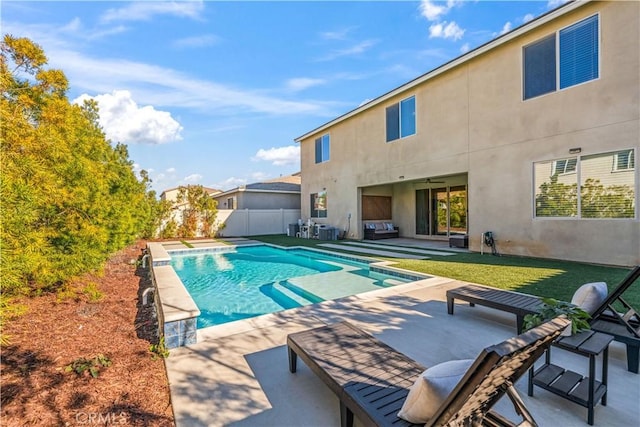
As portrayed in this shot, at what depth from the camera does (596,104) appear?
8.28 m

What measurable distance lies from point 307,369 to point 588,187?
962 cm

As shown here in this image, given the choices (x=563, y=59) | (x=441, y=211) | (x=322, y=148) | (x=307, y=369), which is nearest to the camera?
(x=307, y=369)

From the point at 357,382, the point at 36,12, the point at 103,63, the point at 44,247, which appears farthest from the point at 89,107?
the point at 357,382

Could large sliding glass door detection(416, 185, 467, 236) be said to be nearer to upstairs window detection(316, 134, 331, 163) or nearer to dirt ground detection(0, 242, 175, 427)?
upstairs window detection(316, 134, 331, 163)

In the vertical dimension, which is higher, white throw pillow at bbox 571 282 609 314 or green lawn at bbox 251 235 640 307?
white throw pillow at bbox 571 282 609 314

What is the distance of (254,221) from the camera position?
21.5 meters

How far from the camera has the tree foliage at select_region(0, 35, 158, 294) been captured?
137 inches

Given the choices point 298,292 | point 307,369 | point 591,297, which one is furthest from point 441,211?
point 307,369

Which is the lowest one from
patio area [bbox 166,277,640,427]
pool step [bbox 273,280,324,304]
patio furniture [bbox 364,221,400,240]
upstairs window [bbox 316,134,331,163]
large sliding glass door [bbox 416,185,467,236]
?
pool step [bbox 273,280,324,304]

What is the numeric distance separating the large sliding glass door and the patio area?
1081 cm

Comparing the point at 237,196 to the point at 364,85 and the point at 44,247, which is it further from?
the point at 44,247

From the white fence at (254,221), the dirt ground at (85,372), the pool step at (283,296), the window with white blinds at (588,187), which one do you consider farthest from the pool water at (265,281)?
the white fence at (254,221)

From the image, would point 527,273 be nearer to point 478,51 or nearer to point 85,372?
point 478,51

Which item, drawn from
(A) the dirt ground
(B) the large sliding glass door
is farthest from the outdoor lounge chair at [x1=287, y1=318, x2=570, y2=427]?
(B) the large sliding glass door
